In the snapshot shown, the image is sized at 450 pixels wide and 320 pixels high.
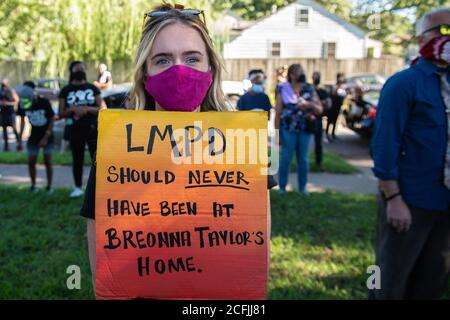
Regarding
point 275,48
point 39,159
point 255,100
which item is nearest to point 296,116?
point 255,100

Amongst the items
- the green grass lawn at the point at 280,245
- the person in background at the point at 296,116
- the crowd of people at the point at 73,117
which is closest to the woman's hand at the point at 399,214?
the green grass lawn at the point at 280,245

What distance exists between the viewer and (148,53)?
67.7 inches

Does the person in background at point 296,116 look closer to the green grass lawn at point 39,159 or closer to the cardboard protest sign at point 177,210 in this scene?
the green grass lawn at point 39,159

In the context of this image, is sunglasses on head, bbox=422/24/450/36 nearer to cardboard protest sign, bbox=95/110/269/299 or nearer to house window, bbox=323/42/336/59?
cardboard protest sign, bbox=95/110/269/299

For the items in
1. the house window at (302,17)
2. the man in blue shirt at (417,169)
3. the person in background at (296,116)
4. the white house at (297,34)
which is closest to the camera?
the man in blue shirt at (417,169)

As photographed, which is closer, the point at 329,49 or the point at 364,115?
the point at 364,115

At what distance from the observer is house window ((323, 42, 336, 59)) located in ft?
116

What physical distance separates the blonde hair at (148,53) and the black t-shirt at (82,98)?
4667 mm

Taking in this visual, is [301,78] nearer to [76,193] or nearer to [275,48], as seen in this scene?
[76,193]

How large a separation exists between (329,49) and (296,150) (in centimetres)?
3077

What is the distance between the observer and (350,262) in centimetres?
445

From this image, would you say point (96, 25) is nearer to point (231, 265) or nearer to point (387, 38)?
point (231, 265)

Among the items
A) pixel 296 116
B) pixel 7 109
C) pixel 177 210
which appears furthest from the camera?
pixel 7 109

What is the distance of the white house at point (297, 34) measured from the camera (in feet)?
115
